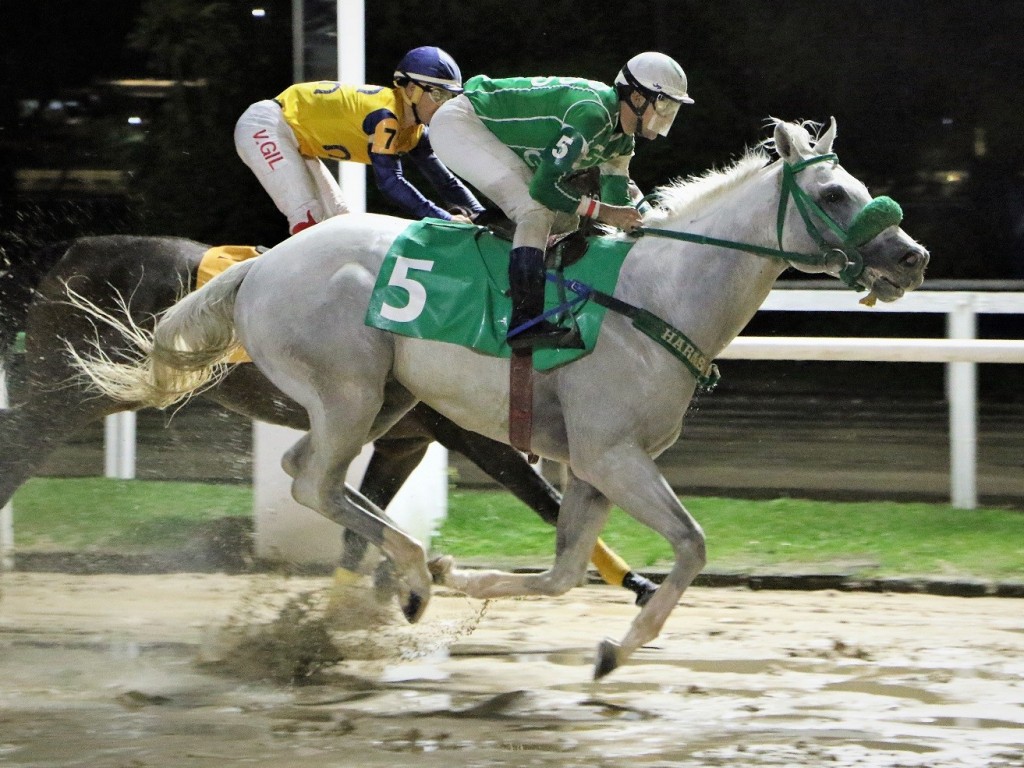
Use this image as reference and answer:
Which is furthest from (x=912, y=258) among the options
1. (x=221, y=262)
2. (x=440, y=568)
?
(x=221, y=262)

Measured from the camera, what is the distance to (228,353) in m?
5.50

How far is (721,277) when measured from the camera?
480cm

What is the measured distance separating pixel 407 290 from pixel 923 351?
10.2 ft

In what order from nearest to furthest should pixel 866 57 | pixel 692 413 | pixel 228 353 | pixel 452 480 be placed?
pixel 228 353 < pixel 452 480 < pixel 692 413 < pixel 866 57

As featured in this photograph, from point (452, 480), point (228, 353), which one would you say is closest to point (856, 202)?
point (228, 353)

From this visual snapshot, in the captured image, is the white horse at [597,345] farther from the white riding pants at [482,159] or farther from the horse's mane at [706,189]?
the white riding pants at [482,159]

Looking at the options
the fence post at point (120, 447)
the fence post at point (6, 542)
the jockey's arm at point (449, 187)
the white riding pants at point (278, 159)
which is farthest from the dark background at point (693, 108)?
the jockey's arm at point (449, 187)

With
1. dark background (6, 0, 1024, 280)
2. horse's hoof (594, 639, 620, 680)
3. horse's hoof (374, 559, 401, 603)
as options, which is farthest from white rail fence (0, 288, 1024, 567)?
dark background (6, 0, 1024, 280)

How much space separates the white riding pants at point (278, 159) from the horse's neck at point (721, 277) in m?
1.68

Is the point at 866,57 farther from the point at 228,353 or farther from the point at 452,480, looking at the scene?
the point at 228,353

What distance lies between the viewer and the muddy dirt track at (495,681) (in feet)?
13.8

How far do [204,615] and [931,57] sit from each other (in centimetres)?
1034

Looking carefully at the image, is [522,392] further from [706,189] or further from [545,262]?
[706,189]

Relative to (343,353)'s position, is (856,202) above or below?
above
